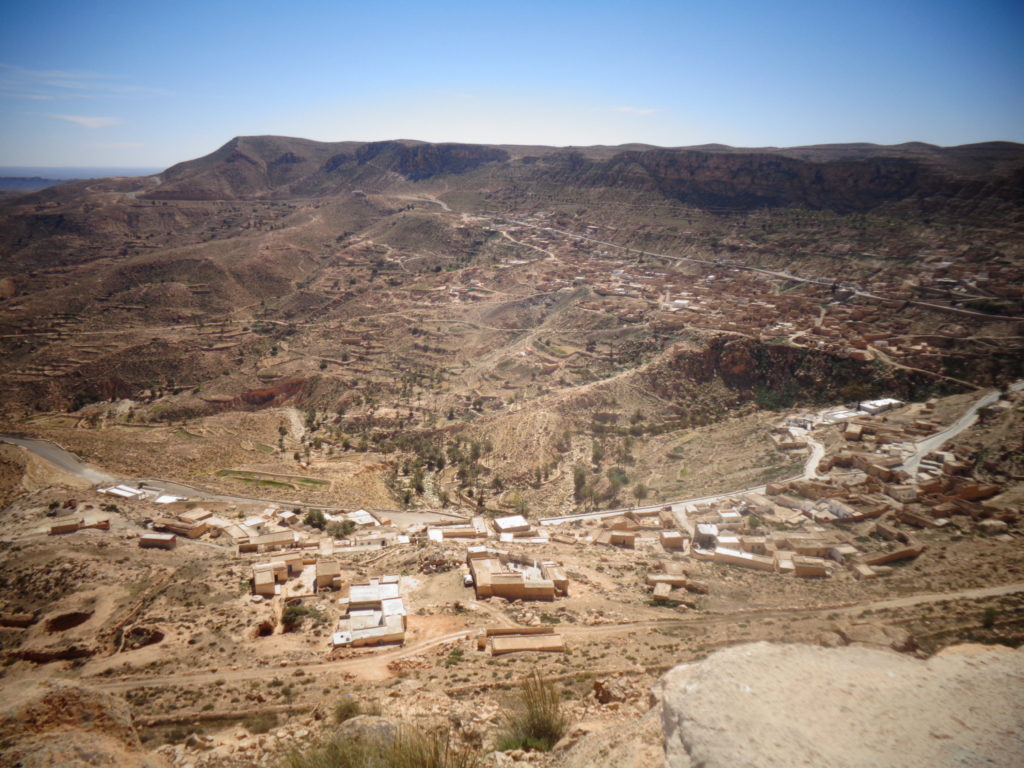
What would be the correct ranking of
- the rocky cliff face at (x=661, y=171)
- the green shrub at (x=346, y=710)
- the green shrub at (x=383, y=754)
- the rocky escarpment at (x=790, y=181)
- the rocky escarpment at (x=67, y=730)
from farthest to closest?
1. the rocky cliff face at (x=661, y=171)
2. the rocky escarpment at (x=790, y=181)
3. the green shrub at (x=346, y=710)
4. the rocky escarpment at (x=67, y=730)
5. the green shrub at (x=383, y=754)

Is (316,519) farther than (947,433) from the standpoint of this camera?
No

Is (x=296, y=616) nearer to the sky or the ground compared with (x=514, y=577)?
nearer to the ground

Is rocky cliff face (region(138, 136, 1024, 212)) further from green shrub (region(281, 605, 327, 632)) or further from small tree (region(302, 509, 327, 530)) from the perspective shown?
green shrub (region(281, 605, 327, 632))

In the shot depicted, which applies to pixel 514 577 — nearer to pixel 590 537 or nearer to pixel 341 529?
pixel 590 537

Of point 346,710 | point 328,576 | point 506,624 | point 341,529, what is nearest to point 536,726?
point 346,710

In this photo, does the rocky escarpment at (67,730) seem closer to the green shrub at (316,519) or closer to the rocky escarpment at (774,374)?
the green shrub at (316,519)

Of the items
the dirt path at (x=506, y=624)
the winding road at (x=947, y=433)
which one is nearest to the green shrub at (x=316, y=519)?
the dirt path at (x=506, y=624)

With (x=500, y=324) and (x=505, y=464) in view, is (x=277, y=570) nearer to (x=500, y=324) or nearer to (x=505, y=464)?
(x=505, y=464)

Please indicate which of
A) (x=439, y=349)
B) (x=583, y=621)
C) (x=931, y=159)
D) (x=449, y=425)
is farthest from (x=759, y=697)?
(x=931, y=159)
